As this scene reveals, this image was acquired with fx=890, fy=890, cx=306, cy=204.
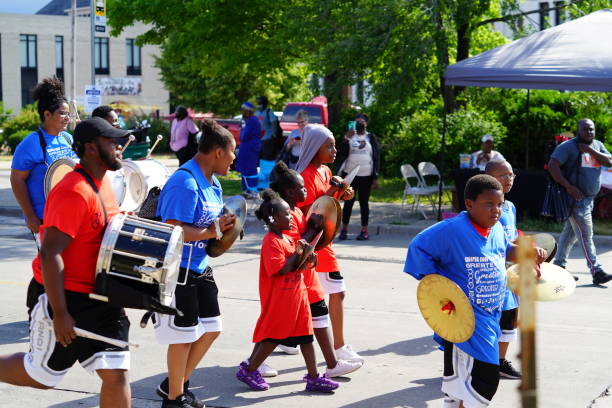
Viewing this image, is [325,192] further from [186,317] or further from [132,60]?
[132,60]

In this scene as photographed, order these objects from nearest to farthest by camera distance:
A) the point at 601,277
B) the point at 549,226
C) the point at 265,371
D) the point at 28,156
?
1. the point at 265,371
2. the point at 28,156
3. the point at 601,277
4. the point at 549,226

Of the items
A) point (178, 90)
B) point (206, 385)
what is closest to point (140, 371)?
point (206, 385)

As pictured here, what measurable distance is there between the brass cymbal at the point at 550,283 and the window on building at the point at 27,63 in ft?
201

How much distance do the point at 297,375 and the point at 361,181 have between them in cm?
659

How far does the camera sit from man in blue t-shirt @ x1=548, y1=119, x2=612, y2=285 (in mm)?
9805

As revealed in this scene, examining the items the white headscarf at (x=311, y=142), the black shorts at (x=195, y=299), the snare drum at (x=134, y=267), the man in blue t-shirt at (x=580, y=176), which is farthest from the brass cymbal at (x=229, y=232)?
the man in blue t-shirt at (x=580, y=176)

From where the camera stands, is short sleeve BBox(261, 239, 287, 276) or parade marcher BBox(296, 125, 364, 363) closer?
short sleeve BBox(261, 239, 287, 276)

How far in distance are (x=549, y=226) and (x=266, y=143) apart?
5938mm

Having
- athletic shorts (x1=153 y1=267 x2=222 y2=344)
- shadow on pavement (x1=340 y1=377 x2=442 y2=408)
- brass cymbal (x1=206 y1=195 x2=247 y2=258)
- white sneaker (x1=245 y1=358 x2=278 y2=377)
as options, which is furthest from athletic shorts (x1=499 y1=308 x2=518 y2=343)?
athletic shorts (x1=153 y1=267 x2=222 y2=344)

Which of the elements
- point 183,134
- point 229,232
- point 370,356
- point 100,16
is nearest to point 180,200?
point 229,232

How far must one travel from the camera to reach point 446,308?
14.0 feet

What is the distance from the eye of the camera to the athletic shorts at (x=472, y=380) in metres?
4.42

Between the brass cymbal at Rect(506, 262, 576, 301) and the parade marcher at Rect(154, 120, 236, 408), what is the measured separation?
5.21 ft

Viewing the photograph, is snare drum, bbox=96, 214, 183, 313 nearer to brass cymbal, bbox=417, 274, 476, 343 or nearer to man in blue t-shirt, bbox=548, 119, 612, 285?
brass cymbal, bbox=417, 274, 476, 343
